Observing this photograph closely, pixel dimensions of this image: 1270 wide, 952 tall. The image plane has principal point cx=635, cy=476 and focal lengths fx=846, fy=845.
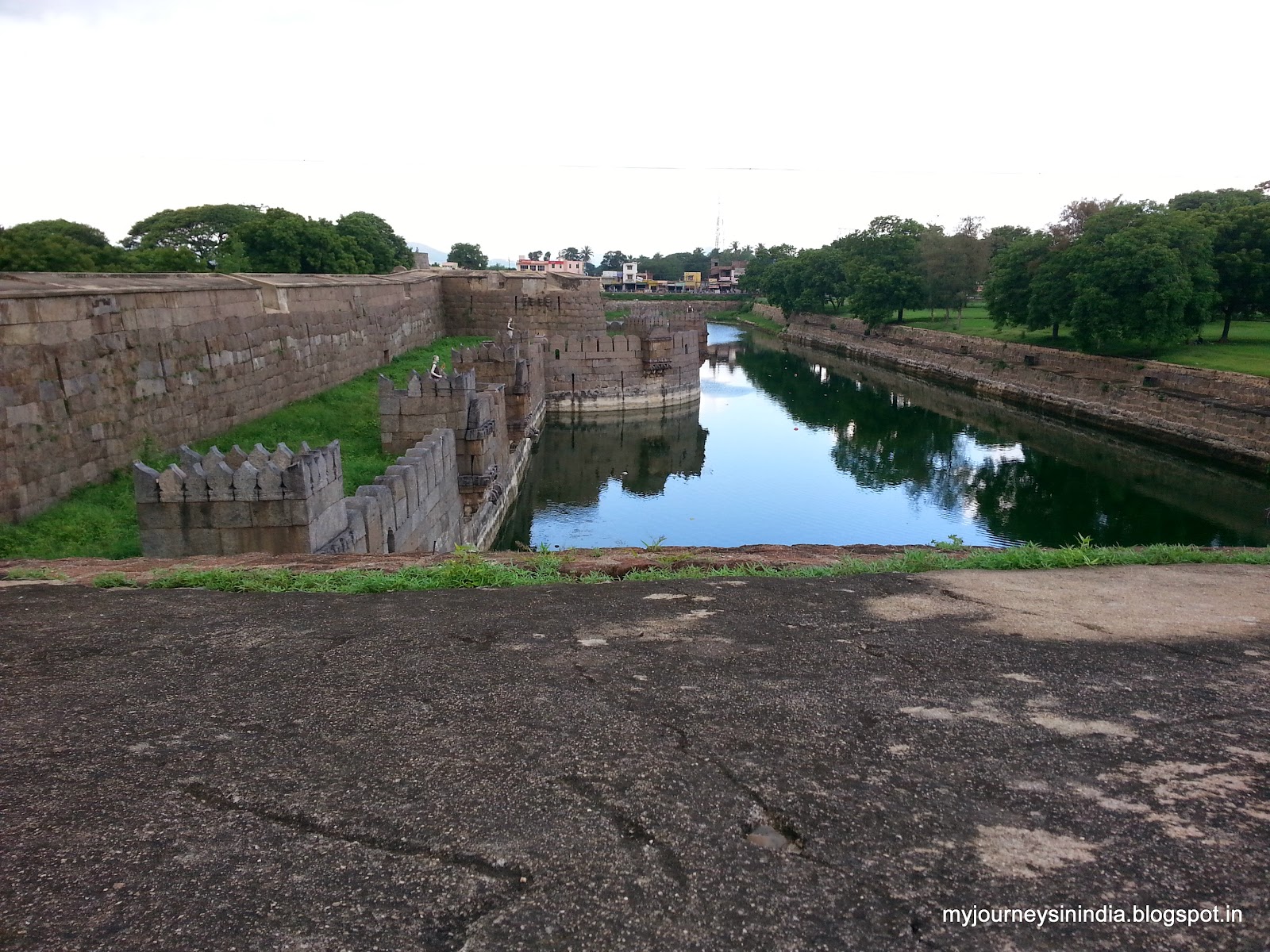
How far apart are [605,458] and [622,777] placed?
2394cm

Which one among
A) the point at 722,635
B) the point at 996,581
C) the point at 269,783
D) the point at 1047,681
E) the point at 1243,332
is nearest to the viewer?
the point at 269,783

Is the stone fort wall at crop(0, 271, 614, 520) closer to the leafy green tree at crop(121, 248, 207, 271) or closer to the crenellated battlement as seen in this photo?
the crenellated battlement

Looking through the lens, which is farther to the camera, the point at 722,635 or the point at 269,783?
the point at 722,635

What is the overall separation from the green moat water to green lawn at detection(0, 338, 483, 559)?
3.82 metres

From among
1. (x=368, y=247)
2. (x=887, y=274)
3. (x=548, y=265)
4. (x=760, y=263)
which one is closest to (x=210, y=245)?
(x=368, y=247)

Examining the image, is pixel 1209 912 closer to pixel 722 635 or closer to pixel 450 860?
pixel 450 860

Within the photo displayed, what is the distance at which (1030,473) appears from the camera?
2472cm

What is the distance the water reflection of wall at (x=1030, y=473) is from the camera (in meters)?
19.5

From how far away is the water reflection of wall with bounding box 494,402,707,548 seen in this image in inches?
856

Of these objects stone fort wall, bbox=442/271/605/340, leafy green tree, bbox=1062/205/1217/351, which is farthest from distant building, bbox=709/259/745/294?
leafy green tree, bbox=1062/205/1217/351

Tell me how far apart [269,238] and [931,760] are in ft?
123

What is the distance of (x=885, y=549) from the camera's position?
A: 7.00 m

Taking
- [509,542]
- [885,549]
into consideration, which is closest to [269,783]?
[885,549]

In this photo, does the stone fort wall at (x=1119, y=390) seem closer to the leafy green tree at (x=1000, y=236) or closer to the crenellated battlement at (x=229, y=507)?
the leafy green tree at (x=1000, y=236)
